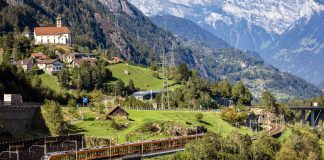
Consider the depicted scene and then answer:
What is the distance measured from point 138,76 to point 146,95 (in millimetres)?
21688

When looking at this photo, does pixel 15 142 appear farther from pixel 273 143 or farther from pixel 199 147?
pixel 273 143

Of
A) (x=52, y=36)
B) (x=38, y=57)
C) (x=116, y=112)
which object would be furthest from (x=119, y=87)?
(x=52, y=36)

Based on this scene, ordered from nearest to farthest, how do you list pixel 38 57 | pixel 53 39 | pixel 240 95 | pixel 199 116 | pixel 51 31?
pixel 199 116 < pixel 38 57 < pixel 240 95 < pixel 53 39 < pixel 51 31

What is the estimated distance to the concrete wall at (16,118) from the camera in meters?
74.2

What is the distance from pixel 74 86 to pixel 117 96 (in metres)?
10.2

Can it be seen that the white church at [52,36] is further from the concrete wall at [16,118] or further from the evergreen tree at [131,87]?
the concrete wall at [16,118]

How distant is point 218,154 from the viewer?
71.0 m

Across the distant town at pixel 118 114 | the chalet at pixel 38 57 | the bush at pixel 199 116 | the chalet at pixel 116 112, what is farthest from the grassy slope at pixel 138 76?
the chalet at pixel 116 112

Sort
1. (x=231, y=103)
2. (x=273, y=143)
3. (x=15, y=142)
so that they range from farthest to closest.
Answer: (x=231, y=103), (x=273, y=143), (x=15, y=142)

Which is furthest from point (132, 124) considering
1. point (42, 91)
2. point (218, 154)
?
point (218, 154)

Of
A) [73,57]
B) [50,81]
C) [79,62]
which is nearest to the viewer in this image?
[50,81]

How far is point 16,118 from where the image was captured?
76.7m

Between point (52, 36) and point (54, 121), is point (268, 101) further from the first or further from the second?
point (54, 121)

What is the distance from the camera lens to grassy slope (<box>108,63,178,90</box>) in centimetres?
15393
